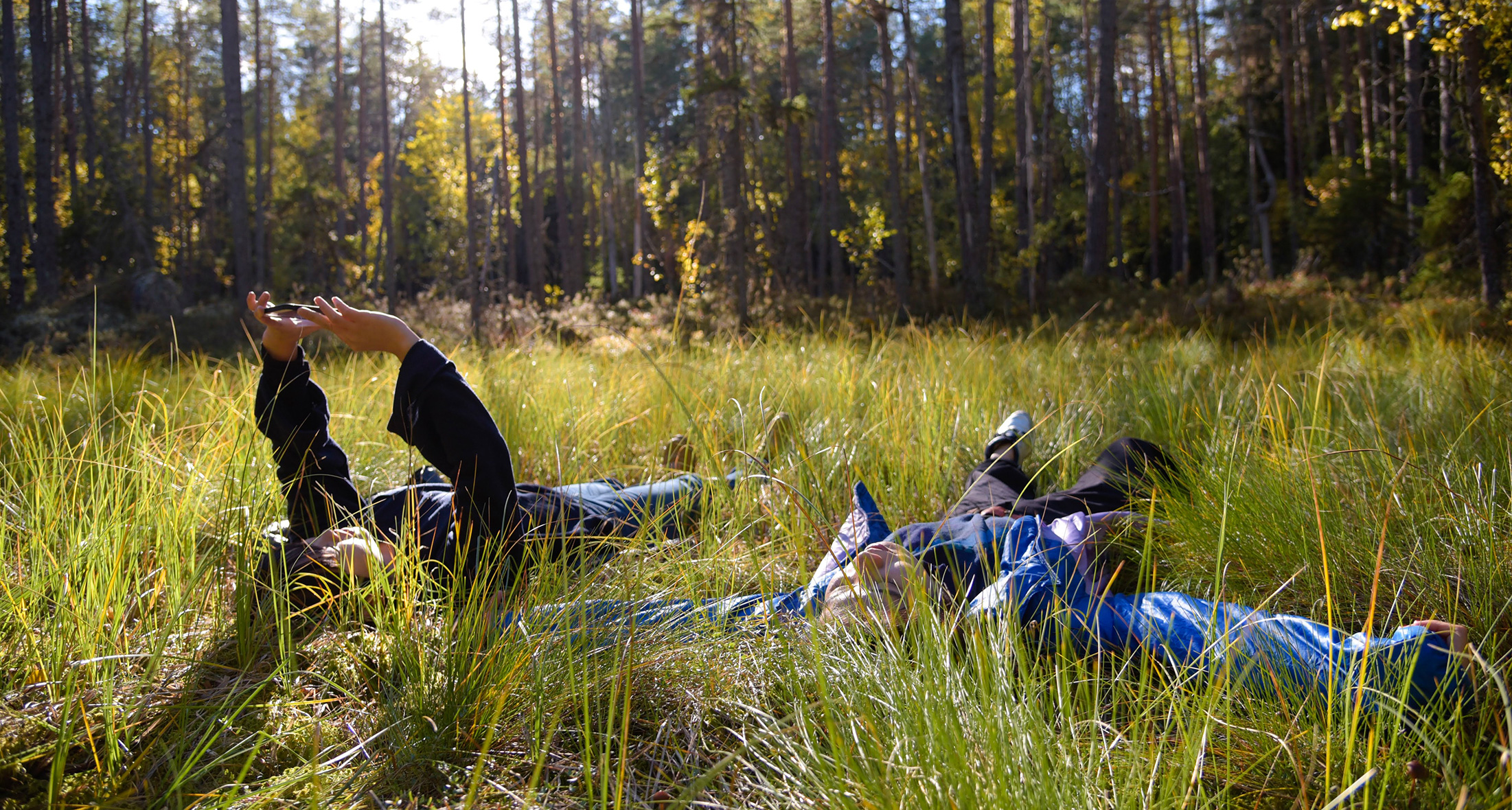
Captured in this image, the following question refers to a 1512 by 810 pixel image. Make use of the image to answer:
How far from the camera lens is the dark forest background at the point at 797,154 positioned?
11.7 meters

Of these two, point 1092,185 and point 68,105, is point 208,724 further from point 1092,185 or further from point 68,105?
point 68,105

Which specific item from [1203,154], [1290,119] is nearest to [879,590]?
[1203,154]

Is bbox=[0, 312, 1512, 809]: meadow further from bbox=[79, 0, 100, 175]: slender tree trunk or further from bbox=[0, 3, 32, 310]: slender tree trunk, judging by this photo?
bbox=[79, 0, 100, 175]: slender tree trunk

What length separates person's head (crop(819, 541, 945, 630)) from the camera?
1.67 metres

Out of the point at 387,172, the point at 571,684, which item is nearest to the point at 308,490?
the point at 571,684

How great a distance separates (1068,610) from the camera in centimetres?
163

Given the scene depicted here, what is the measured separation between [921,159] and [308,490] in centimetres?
1507

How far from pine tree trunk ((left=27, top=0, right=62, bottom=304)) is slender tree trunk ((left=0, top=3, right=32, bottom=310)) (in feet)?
0.78

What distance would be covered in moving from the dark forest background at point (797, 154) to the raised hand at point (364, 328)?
390cm

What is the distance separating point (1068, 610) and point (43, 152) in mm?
16186

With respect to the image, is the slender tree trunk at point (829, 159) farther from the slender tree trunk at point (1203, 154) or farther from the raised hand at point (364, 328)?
the raised hand at point (364, 328)

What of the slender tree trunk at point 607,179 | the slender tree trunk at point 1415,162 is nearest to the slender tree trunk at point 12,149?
the slender tree trunk at point 607,179

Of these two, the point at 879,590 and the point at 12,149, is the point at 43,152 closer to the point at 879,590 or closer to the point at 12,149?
the point at 12,149

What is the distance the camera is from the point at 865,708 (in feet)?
4.53
